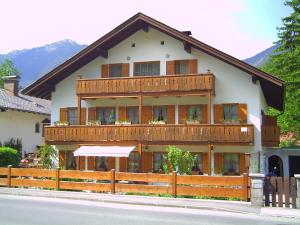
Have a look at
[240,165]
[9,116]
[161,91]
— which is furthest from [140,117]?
[9,116]

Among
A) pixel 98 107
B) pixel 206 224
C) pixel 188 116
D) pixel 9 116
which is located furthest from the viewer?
pixel 9 116

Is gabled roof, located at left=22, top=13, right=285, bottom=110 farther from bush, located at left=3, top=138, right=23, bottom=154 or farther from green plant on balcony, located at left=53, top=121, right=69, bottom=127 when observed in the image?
bush, located at left=3, top=138, right=23, bottom=154

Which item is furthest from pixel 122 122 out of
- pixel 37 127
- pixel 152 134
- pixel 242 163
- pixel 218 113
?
pixel 37 127

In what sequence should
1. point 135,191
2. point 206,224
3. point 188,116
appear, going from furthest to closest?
point 188,116, point 135,191, point 206,224

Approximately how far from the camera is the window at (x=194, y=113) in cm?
2778

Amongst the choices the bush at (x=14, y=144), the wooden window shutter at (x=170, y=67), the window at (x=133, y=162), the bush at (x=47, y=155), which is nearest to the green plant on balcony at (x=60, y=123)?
the bush at (x=47, y=155)

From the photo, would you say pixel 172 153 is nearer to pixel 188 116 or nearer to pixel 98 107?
pixel 188 116

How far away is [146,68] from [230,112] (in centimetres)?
630

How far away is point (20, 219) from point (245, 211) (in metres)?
8.02

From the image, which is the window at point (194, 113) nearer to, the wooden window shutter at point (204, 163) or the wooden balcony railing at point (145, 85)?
the wooden balcony railing at point (145, 85)

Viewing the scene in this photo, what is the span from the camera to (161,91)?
88.6ft

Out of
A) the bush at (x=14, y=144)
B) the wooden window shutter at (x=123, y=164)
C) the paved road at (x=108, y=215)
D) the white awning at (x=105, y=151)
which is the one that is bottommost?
the paved road at (x=108, y=215)

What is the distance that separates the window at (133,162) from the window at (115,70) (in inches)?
217

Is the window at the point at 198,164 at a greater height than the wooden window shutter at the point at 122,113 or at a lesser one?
lesser
